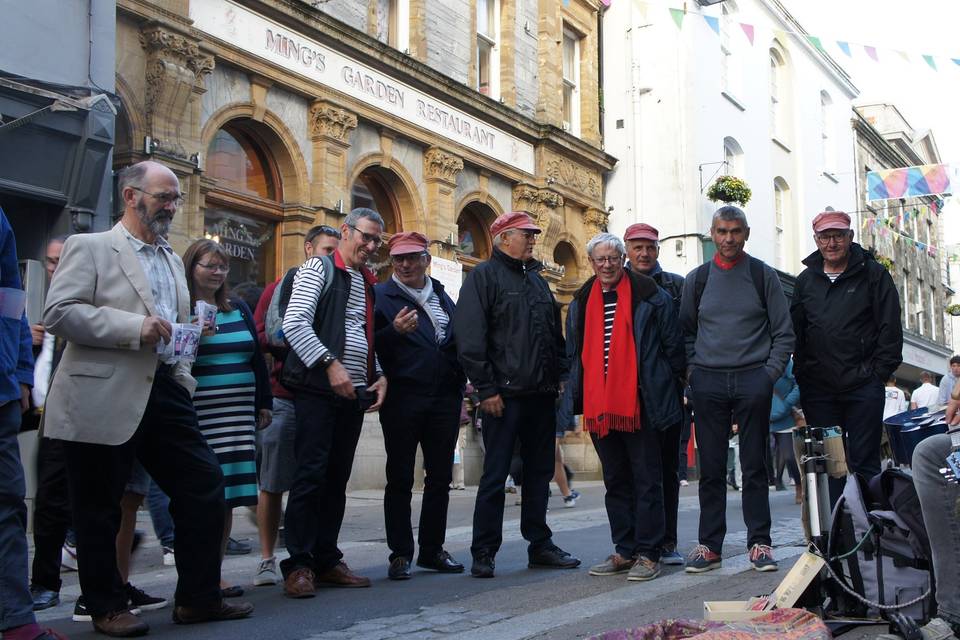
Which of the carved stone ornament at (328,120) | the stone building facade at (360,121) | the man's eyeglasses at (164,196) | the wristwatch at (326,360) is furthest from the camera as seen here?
the carved stone ornament at (328,120)

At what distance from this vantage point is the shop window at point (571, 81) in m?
22.2

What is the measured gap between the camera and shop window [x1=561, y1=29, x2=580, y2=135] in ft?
72.9

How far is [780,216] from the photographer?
30047 mm

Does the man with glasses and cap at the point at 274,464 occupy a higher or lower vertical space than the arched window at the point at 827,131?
lower

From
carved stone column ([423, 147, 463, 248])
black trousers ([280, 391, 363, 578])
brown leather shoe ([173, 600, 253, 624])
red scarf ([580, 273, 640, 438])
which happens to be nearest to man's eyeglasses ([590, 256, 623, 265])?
red scarf ([580, 273, 640, 438])

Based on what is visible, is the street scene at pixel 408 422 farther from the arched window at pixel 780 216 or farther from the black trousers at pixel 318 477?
the arched window at pixel 780 216

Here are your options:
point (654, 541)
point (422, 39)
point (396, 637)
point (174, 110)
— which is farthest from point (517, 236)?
point (422, 39)

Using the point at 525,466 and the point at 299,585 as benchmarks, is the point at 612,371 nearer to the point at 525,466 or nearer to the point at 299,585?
the point at 525,466

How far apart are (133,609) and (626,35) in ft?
68.5

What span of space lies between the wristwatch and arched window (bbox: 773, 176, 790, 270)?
24774mm

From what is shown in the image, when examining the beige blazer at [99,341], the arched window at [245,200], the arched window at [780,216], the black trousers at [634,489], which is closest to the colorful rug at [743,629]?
the black trousers at [634,489]

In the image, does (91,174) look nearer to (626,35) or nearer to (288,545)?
(288,545)

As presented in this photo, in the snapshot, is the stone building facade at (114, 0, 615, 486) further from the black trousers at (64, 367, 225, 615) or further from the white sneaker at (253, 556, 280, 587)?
the black trousers at (64, 367, 225, 615)

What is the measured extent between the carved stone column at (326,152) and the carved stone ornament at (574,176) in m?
6.01
